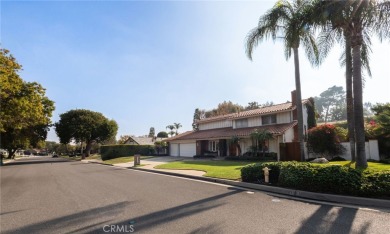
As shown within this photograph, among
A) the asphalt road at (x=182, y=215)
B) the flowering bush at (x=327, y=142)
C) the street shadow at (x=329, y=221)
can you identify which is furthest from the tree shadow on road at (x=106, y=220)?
the flowering bush at (x=327, y=142)

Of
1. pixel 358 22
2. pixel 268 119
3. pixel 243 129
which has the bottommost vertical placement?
pixel 243 129

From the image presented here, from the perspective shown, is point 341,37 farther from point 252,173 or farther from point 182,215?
point 182,215

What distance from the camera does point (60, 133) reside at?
57.5 metres

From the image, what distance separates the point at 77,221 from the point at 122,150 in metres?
38.6

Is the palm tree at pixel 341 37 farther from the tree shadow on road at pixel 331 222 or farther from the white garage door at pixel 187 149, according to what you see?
the white garage door at pixel 187 149

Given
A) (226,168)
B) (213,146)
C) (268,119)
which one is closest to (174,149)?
(213,146)

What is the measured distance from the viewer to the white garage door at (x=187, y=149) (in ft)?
122

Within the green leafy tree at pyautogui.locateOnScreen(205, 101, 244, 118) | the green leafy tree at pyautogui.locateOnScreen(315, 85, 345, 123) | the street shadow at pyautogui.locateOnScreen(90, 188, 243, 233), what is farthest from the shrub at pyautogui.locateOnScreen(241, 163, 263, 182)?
the green leafy tree at pyautogui.locateOnScreen(315, 85, 345, 123)

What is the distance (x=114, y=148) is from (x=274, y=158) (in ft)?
89.1

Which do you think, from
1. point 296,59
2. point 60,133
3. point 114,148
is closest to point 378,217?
point 296,59

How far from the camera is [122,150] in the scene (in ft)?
144

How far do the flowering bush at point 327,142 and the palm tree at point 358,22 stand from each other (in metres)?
12.2

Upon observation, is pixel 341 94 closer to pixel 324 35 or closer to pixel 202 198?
pixel 324 35

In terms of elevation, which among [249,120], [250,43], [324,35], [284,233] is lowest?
[284,233]
